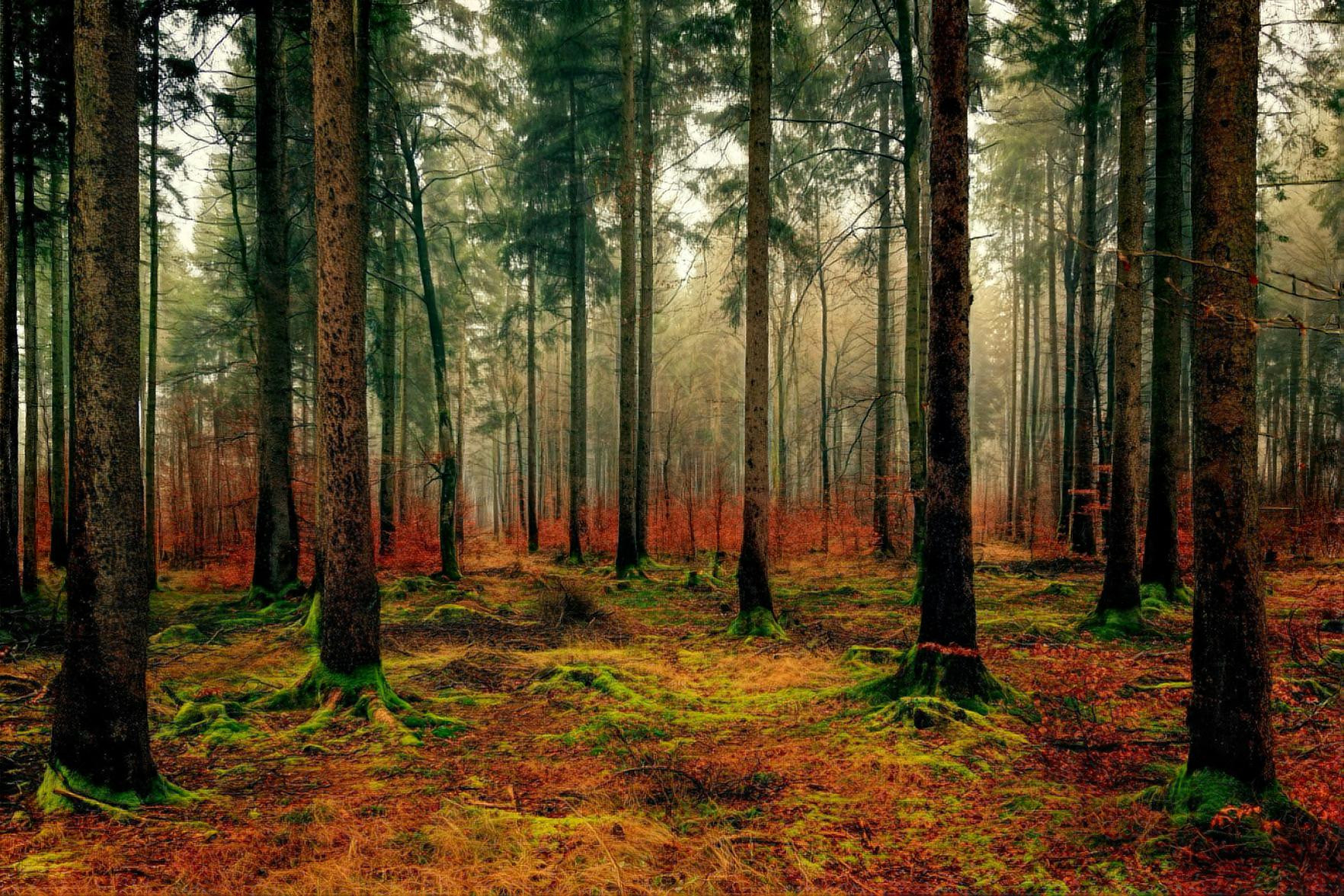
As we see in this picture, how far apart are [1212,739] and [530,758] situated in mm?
4320

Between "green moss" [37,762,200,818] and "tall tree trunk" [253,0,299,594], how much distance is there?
7.33m

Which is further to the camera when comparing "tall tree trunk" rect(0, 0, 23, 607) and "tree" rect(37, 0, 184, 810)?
"tall tree trunk" rect(0, 0, 23, 607)

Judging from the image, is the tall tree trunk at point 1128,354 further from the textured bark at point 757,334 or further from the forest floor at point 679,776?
the textured bark at point 757,334

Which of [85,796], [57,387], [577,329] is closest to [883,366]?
[577,329]

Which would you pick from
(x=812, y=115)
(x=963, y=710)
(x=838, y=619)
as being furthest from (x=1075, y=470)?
(x=963, y=710)

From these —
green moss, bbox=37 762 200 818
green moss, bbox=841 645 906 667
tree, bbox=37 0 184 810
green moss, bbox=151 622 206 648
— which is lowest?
green moss, bbox=151 622 206 648

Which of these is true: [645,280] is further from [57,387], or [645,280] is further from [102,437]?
[102,437]

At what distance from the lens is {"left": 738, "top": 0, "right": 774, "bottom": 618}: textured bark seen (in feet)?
29.7

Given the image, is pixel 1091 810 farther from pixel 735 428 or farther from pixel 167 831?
pixel 735 428

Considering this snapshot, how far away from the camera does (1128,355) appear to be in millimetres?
8750

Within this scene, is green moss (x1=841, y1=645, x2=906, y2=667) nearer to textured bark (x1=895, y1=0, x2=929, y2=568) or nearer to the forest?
the forest

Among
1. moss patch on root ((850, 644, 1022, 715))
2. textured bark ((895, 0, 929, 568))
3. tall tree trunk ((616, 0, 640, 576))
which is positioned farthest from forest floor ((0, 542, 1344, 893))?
tall tree trunk ((616, 0, 640, 576))

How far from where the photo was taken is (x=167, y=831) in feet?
12.2

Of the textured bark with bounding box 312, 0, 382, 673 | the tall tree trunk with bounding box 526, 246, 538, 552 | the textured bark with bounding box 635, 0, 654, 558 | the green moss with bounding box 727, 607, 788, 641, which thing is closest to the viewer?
the textured bark with bounding box 312, 0, 382, 673
